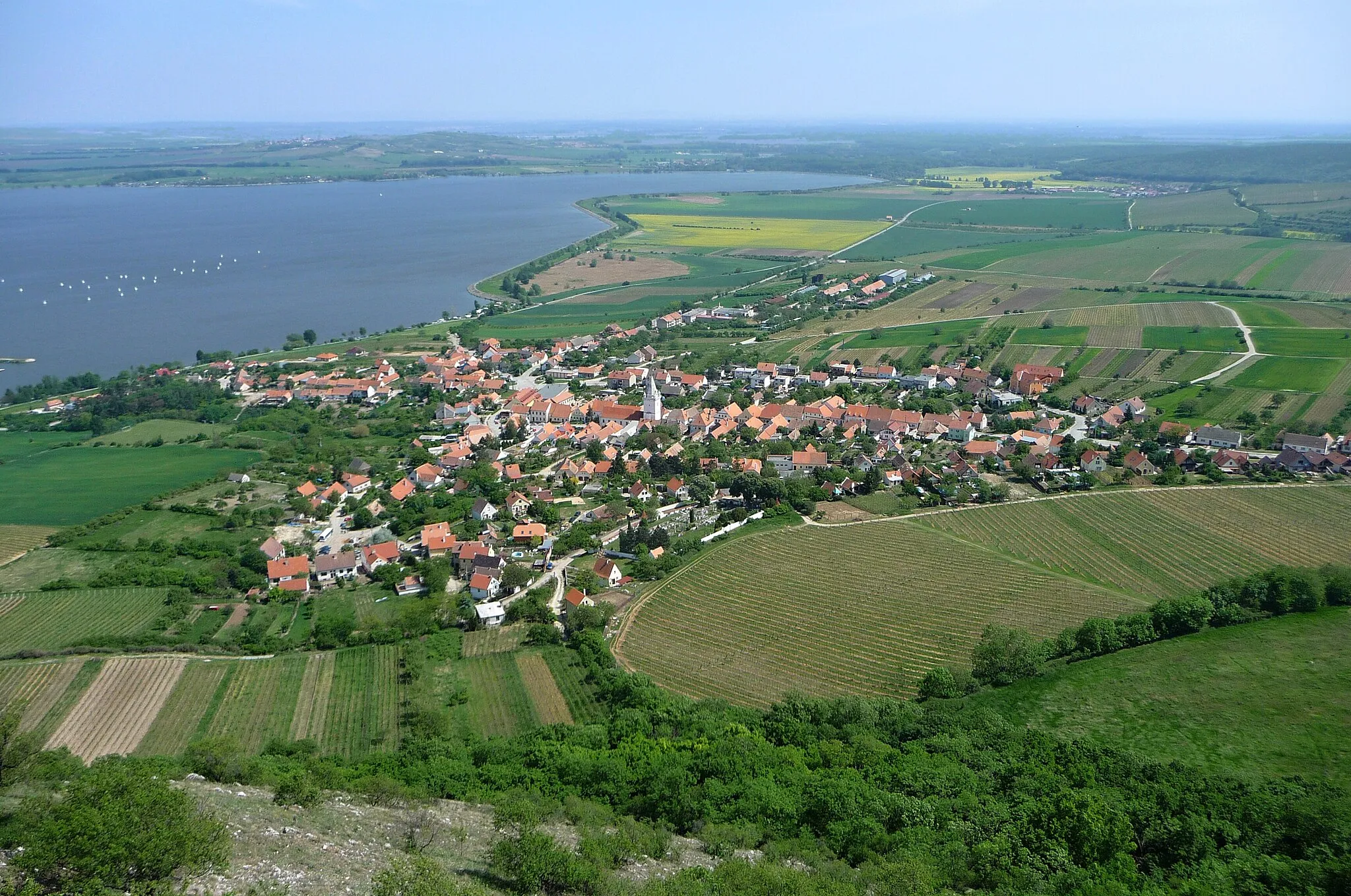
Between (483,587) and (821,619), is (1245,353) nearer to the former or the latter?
(821,619)

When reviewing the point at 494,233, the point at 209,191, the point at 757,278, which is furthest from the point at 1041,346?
the point at 209,191

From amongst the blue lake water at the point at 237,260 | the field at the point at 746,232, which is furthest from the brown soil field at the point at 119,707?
Result: the field at the point at 746,232

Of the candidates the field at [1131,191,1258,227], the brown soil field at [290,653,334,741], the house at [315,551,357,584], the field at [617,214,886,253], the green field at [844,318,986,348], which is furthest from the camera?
the field at [1131,191,1258,227]

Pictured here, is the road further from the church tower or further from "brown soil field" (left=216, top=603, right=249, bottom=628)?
"brown soil field" (left=216, top=603, right=249, bottom=628)

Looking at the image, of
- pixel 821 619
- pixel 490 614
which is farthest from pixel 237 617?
pixel 821 619

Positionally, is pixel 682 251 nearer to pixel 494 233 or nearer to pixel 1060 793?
pixel 494 233

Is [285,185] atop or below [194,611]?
atop

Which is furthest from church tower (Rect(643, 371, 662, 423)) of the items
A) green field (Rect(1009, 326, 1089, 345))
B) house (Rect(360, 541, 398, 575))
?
green field (Rect(1009, 326, 1089, 345))
